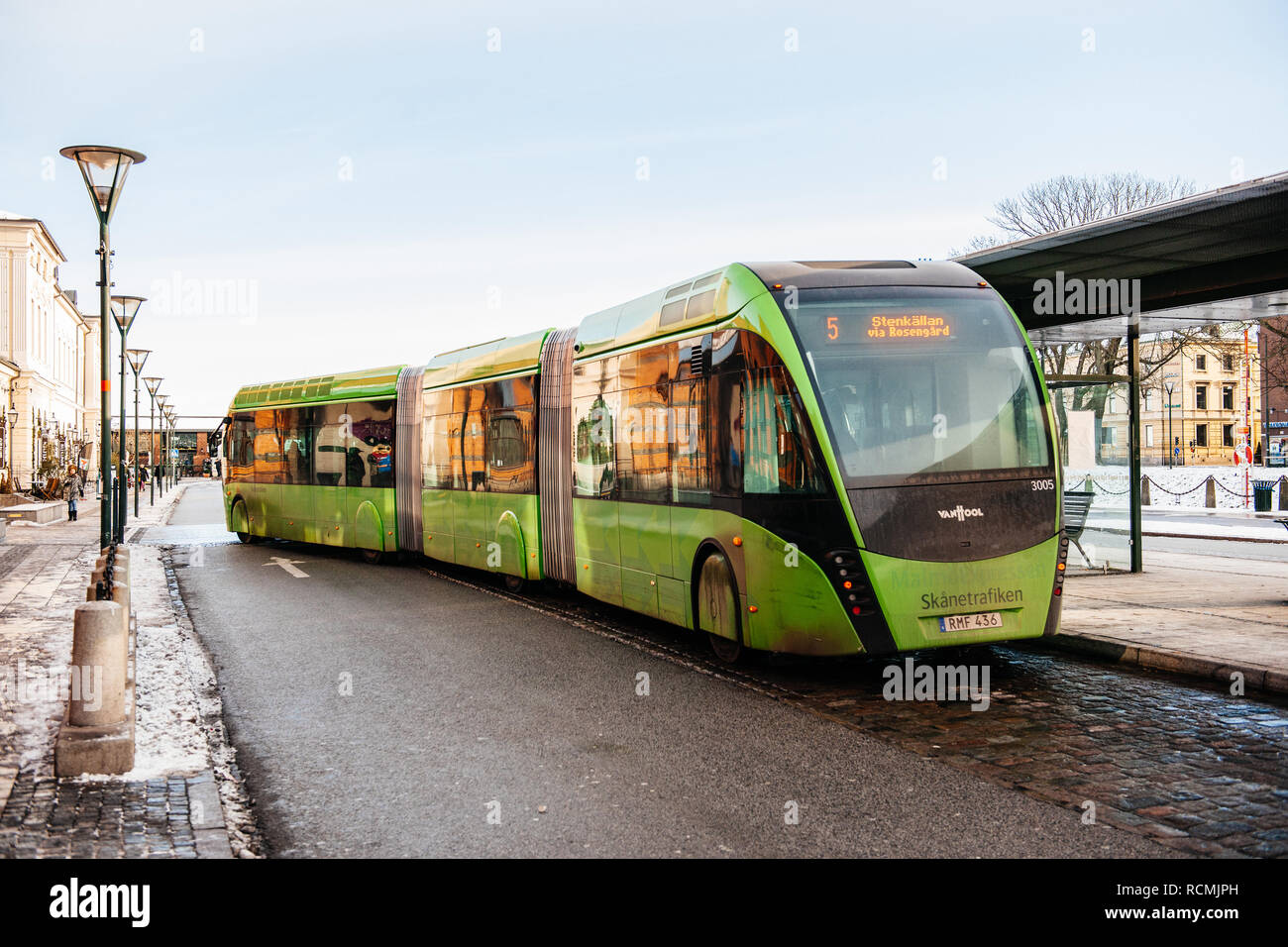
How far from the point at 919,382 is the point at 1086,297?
6402 mm

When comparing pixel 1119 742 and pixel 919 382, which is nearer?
pixel 1119 742

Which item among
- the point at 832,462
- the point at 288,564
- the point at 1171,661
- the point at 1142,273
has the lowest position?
the point at 288,564

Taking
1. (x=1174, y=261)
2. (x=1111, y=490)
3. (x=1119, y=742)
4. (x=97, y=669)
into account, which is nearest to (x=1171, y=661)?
(x=1119, y=742)

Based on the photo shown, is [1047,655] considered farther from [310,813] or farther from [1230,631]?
[310,813]

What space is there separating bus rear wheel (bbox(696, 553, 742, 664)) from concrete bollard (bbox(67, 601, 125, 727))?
13.9 feet

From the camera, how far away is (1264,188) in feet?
29.7

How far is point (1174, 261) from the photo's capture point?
11.9m

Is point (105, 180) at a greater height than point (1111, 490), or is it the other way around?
point (105, 180)

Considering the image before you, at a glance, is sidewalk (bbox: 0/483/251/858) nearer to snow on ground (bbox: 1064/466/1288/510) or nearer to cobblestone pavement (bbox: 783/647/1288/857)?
cobblestone pavement (bbox: 783/647/1288/857)

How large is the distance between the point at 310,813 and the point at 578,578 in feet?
22.2

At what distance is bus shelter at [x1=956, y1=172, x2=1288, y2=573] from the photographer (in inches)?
392

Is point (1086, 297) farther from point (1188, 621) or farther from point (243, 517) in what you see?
point (243, 517)

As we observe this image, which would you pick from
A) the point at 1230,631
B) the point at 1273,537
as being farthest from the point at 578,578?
the point at 1273,537

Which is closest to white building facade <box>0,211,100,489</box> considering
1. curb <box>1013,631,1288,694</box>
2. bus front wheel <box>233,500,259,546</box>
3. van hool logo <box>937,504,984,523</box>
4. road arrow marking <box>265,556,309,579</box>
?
bus front wheel <box>233,500,259,546</box>
